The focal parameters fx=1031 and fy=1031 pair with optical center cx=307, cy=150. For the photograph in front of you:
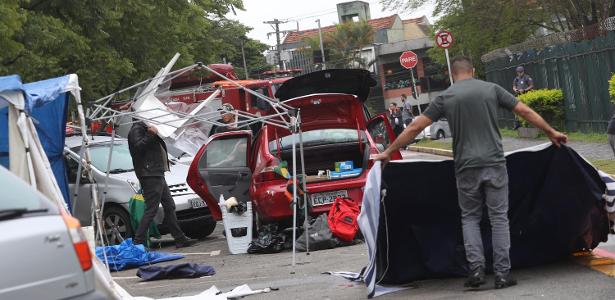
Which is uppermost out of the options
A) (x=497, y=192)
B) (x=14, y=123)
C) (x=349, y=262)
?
(x=14, y=123)

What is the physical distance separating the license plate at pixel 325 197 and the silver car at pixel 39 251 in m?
6.96

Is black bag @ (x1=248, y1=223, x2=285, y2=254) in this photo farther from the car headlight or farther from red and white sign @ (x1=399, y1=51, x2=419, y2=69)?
red and white sign @ (x1=399, y1=51, x2=419, y2=69)

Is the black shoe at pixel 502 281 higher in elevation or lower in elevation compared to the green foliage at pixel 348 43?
lower

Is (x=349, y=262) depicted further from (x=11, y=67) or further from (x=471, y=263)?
(x=11, y=67)

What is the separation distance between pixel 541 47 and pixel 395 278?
67.0ft

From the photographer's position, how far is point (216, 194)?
13555 mm

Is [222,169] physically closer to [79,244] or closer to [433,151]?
[79,244]

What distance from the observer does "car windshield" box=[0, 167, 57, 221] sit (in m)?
5.68

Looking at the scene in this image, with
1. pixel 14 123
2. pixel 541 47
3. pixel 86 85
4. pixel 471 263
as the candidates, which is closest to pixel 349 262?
pixel 471 263

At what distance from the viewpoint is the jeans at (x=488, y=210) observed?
25.7 feet

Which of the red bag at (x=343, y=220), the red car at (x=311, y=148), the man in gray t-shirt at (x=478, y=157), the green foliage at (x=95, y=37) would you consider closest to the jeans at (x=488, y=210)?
the man in gray t-shirt at (x=478, y=157)

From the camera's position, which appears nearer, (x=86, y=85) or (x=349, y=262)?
(x=349, y=262)

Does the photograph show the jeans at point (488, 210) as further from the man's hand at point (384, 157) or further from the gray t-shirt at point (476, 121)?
the man's hand at point (384, 157)

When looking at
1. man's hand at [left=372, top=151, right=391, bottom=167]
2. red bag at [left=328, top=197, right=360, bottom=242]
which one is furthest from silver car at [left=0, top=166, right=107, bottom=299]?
red bag at [left=328, top=197, right=360, bottom=242]
